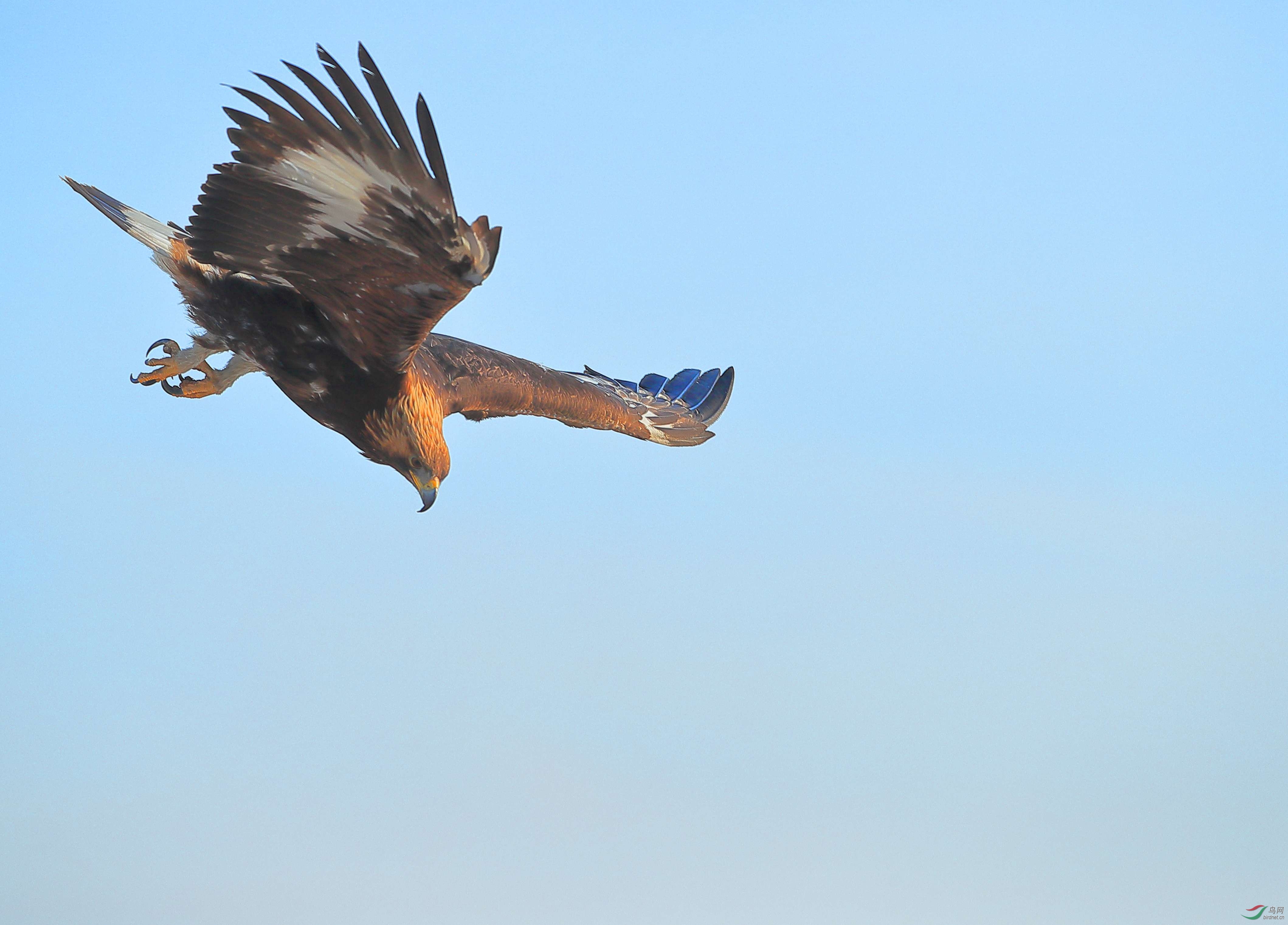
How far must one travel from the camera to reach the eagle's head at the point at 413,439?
7.85 metres

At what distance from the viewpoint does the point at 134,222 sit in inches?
321

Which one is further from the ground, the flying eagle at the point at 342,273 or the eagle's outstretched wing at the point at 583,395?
the eagle's outstretched wing at the point at 583,395

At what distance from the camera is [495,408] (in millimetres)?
9617

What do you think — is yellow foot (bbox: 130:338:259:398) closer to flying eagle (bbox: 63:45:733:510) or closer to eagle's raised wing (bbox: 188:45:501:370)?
flying eagle (bbox: 63:45:733:510)

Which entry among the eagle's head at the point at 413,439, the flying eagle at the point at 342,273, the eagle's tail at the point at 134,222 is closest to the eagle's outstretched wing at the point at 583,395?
the flying eagle at the point at 342,273

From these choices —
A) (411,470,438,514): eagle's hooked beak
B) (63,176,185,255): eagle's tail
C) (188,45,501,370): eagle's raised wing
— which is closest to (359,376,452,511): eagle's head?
(411,470,438,514): eagle's hooked beak

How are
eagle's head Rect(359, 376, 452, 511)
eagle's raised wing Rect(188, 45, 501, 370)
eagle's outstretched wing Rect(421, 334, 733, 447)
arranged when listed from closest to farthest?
eagle's raised wing Rect(188, 45, 501, 370) → eagle's head Rect(359, 376, 452, 511) → eagle's outstretched wing Rect(421, 334, 733, 447)

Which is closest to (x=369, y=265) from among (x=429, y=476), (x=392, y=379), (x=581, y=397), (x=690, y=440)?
(x=392, y=379)

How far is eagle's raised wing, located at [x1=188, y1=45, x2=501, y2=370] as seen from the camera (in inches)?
226

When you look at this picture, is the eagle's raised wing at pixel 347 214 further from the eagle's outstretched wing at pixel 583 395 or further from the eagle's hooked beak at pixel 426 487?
the eagle's outstretched wing at pixel 583 395

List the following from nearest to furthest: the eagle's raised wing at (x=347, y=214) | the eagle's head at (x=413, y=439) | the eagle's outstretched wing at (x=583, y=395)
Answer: the eagle's raised wing at (x=347, y=214), the eagle's head at (x=413, y=439), the eagle's outstretched wing at (x=583, y=395)

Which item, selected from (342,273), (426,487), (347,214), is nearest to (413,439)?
(426,487)

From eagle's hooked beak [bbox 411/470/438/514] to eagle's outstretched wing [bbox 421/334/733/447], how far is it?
0.86m

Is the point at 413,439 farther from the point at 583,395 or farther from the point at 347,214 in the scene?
the point at 583,395
